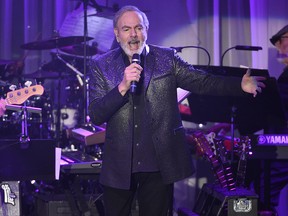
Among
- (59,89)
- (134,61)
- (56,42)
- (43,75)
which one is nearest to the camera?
(134,61)

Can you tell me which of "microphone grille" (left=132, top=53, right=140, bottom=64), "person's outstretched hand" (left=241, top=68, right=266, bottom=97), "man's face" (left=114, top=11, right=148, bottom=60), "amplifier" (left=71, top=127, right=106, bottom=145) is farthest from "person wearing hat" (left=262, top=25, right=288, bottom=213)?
"microphone grille" (left=132, top=53, right=140, bottom=64)

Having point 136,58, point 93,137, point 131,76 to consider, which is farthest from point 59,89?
point 131,76

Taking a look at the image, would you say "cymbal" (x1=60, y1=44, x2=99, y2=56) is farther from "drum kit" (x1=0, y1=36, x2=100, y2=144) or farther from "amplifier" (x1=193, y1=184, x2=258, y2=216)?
"amplifier" (x1=193, y1=184, x2=258, y2=216)

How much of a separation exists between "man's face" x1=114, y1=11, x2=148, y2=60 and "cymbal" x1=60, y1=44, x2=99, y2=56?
2927mm

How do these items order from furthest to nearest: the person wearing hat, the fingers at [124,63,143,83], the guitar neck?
the person wearing hat < the guitar neck < the fingers at [124,63,143,83]

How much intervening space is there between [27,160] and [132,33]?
1504mm

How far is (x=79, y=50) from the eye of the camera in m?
6.32

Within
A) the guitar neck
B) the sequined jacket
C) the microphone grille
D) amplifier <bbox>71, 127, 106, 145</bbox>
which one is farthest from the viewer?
amplifier <bbox>71, 127, 106, 145</bbox>

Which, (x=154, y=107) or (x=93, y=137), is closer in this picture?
(x=154, y=107)

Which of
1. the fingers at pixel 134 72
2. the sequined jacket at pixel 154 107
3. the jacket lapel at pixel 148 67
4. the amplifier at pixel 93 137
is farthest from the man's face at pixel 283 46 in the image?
the fingers at pixel 134 72

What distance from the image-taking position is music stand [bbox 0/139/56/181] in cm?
412

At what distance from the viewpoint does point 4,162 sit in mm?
4129

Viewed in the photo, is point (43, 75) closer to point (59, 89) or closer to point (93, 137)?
point (59, 89)

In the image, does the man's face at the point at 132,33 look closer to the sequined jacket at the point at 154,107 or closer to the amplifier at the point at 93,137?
the sequined jacket at the point at 154,107
